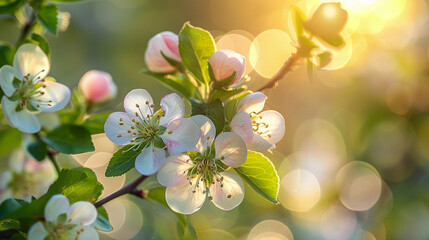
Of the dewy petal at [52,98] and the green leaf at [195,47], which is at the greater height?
the green leaf at [195,47]

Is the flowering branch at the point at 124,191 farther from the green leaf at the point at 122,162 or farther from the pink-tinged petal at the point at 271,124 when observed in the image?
the pink-tinged petal at the point at 271,124

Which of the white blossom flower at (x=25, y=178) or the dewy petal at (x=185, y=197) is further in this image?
the white blossom flower at (x=25, y=178)

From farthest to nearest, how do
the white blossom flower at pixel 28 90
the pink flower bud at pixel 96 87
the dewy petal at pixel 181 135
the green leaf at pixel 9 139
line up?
1. the pink flower bud at pixel 96 87
2. the green leaf at pixel 9 139
3. the white blossom flower at pixel 28 90
4. the dewy petal at pixel 181 135

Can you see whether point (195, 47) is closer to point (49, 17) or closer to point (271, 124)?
point (271, 124)

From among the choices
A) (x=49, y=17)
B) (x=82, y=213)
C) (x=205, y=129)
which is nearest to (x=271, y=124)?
(x=205, y=129)

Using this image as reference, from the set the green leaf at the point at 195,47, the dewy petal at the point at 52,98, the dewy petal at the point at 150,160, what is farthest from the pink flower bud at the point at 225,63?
the dewy petal at the point at 52,98

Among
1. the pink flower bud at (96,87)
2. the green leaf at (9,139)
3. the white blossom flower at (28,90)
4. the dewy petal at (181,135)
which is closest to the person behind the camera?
the dewy petal at (181,135)

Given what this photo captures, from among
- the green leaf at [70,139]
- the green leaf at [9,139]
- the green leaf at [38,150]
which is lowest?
the green leaf at [9,139]
